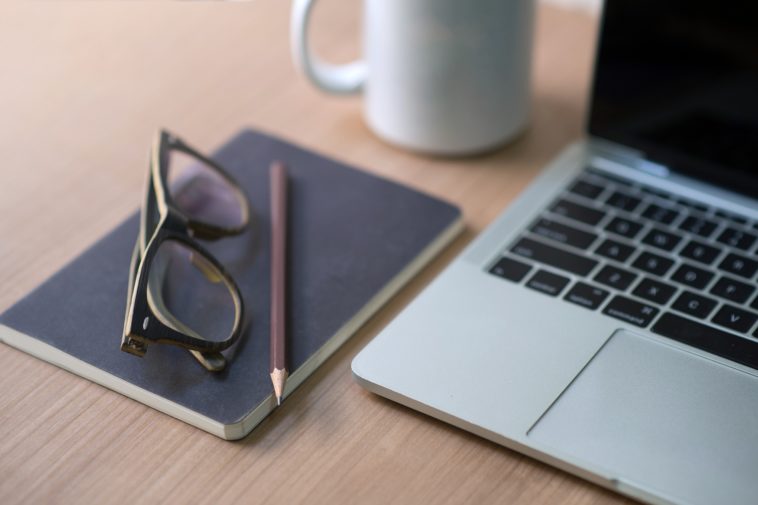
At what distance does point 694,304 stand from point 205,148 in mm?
401

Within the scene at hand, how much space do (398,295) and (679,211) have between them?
0.21 meters

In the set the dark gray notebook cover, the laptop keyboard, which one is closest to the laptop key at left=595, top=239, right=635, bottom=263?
the laptop keyboard

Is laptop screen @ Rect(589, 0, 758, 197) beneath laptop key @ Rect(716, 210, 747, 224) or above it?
above

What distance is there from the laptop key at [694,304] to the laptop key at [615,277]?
3cm

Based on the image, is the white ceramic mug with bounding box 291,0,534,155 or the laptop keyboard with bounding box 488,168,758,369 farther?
the white ceramic mug with bounding box 291,0,534,155

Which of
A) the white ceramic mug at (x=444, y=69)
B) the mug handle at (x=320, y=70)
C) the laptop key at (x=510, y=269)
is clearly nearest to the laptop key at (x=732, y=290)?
the laptop key at (x=510, y=269)

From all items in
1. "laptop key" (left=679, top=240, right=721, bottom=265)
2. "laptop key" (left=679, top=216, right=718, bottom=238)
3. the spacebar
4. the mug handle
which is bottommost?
the spacebar

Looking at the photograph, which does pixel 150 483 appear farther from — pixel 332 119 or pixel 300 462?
pixel 332 119

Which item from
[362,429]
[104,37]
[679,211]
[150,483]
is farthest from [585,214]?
[104,37]

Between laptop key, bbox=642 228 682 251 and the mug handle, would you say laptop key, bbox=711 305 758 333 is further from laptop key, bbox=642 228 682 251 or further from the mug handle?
the mug handle

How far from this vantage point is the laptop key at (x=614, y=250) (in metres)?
0.69

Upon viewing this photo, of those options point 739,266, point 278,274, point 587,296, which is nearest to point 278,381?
point 278,274

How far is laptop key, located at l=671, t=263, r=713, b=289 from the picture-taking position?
2.17ft

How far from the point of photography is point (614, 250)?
692 millimetres
